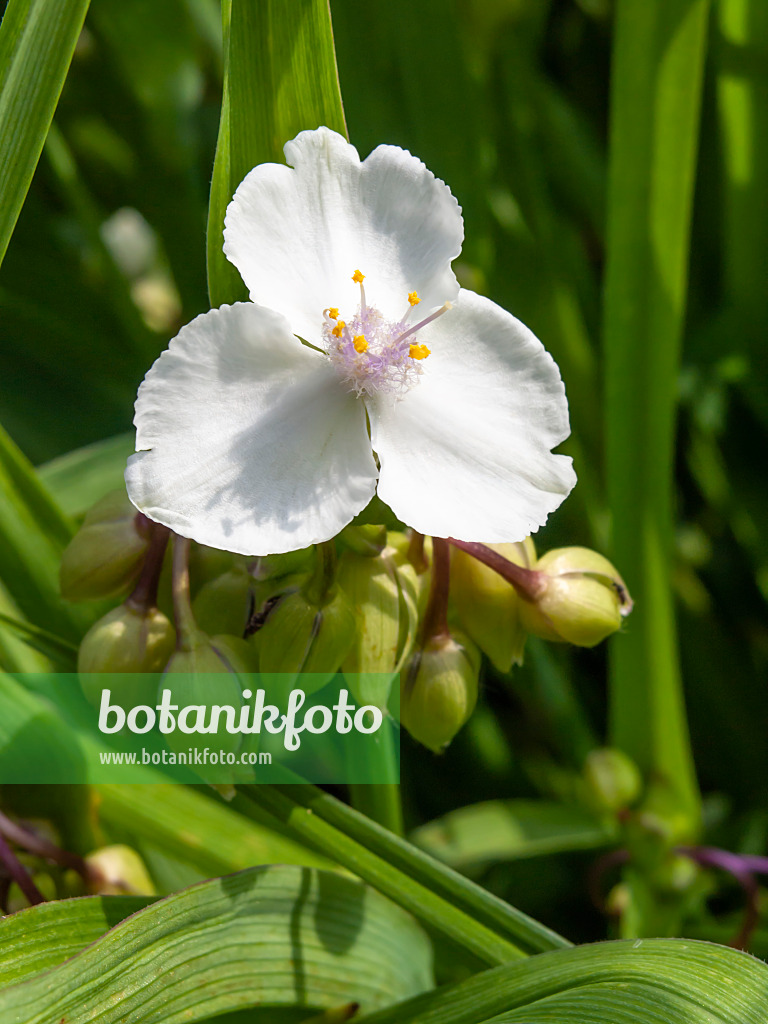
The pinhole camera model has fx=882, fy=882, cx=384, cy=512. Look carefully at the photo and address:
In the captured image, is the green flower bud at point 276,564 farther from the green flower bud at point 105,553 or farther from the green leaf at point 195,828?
the green leaf at point 195,828

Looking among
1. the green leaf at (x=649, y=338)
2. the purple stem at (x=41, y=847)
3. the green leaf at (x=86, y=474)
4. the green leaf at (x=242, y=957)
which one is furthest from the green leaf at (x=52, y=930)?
the green leaf at (x=649, y=338)

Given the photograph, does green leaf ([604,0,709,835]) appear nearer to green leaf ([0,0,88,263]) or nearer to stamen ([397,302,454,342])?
stamen ([397,302,454,342])

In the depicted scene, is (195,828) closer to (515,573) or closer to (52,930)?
(52,930)

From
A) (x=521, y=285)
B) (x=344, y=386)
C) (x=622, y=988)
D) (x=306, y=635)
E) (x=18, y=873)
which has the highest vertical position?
(x=521, y=285)

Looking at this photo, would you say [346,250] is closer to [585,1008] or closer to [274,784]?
[274,784]

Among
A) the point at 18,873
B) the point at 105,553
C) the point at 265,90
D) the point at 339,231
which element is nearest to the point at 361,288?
the point at 339,231

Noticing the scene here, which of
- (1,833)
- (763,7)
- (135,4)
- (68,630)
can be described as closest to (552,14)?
(763,7)
